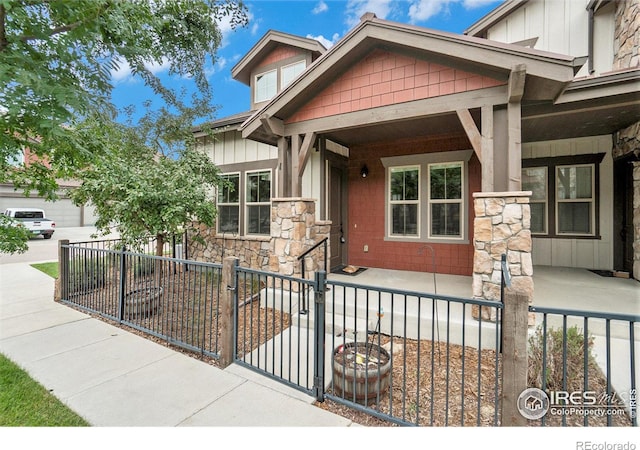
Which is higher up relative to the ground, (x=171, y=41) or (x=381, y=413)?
(x=171, y=41)

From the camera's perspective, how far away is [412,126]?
5398 mm

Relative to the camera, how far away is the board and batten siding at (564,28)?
5.94 metres

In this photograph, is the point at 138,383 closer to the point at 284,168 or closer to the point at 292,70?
the point at 284,168

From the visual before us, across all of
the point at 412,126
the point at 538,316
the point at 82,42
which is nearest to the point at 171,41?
the point at 82,42

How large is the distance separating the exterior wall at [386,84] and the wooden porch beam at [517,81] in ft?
0.94

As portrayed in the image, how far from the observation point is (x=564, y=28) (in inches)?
248

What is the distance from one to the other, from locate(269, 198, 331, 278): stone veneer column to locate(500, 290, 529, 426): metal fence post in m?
3.52

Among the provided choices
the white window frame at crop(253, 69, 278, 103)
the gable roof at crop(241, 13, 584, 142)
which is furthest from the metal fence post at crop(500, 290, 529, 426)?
the white window frame at crop(253, 69, 278, 103)

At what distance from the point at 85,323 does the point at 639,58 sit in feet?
33.0

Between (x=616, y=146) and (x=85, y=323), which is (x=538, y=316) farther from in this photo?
(x=85, y=323)

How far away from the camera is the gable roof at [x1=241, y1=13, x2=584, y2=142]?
11.0 ft

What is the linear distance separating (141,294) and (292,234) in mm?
2679

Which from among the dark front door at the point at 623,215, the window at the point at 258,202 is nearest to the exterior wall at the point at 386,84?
the window at the point at 258,202

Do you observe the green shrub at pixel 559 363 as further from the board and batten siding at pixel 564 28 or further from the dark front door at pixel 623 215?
the board and batten siding at pixel 564 28
